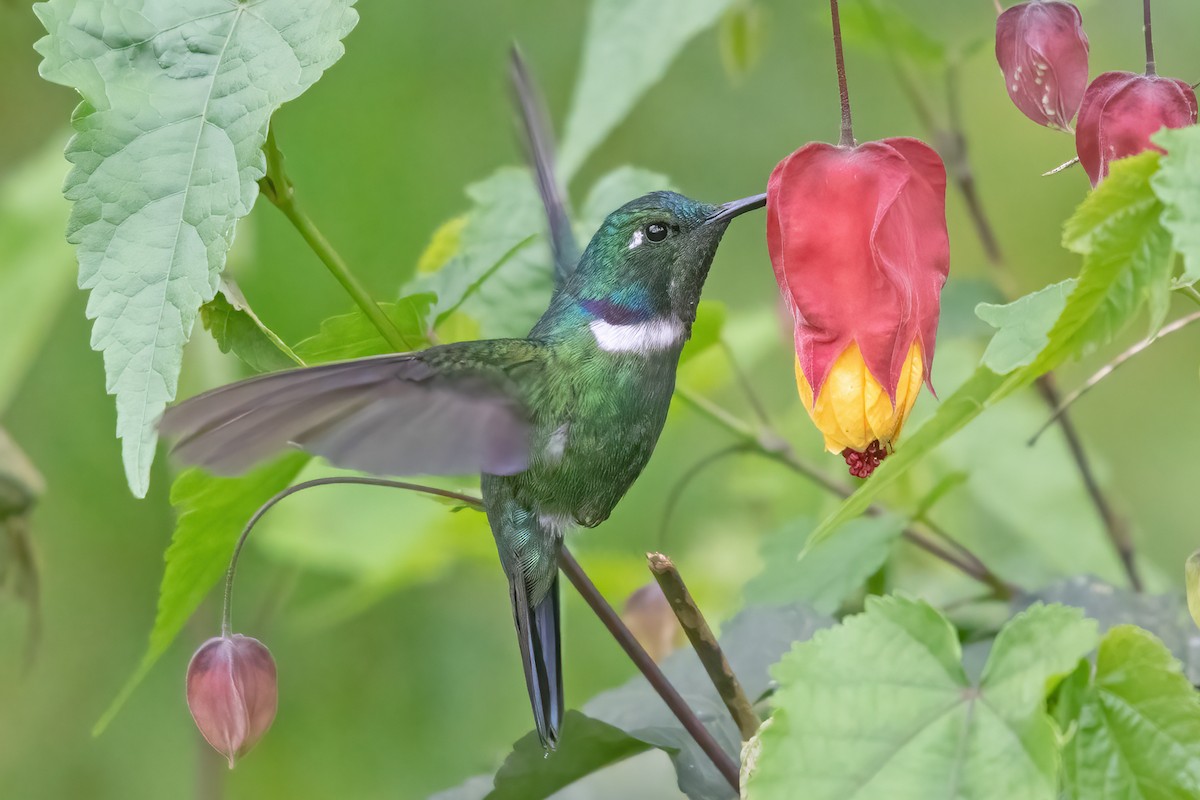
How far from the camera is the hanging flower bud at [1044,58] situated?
63 cm

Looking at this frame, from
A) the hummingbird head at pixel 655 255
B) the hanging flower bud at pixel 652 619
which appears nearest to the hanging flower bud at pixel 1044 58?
the hummingbird head at pixel 655 255

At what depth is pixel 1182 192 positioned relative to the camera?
1.56ft

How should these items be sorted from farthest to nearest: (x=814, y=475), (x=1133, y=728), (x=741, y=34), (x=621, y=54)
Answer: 1. (x=741, y=34)
2. (x=814, y=475)
3. (x=621, y=54)
4. (x=1133, y=728)

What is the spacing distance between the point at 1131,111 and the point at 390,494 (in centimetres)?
110

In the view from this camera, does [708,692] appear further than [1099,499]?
No

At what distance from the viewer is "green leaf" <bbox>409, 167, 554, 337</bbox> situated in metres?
0.94

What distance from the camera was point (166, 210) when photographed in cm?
59

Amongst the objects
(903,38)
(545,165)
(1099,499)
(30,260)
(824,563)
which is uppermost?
(30,260)

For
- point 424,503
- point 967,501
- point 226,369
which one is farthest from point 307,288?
point 967,501

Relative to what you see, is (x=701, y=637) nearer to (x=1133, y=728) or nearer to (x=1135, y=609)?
(x=1133, y=728)

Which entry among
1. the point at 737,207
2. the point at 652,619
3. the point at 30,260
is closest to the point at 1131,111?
the point at 737,207

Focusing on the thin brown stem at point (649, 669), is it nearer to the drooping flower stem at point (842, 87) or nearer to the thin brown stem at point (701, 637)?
the thin brown stem at point (701, 637)

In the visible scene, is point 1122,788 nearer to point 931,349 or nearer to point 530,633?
point 931,349

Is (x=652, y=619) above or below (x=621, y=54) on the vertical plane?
below
